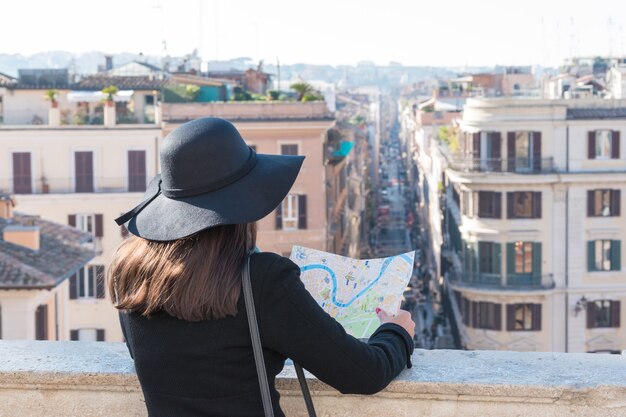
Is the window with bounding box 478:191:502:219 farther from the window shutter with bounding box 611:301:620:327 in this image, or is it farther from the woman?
the woman

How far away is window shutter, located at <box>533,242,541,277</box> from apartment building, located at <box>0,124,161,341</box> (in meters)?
11.3

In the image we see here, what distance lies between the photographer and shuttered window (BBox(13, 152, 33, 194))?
33938 mm

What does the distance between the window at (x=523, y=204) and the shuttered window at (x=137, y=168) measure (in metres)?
10.6

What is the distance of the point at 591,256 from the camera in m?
33.8

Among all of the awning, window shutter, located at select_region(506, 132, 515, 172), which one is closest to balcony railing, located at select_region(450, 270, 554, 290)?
window shutter, located at select_region(506, 132, 515, 172)

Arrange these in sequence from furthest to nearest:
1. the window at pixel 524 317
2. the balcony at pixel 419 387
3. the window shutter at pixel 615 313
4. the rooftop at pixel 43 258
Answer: the window shutter at pixel 615 313 < the window at pixel 524 317 < the rooftop at pixel 43 258 < the balcony at pixel 419 387

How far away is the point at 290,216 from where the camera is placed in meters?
34.2

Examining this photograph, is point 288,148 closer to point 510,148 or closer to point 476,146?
point 476,146

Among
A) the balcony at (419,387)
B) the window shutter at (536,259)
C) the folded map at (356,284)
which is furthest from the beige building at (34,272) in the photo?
the window shutter at (536,259)

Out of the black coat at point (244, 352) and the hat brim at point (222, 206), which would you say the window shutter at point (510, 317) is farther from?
the hat brim at point (222, 206)

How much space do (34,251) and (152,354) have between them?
17363 millimetres

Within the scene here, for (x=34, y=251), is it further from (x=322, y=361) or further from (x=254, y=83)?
(x=254, y=83)

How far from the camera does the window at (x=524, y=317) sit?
109ft

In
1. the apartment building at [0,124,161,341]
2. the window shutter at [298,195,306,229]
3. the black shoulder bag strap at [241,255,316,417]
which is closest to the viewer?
the black shoulder bag strap at [241,255,316,417]
